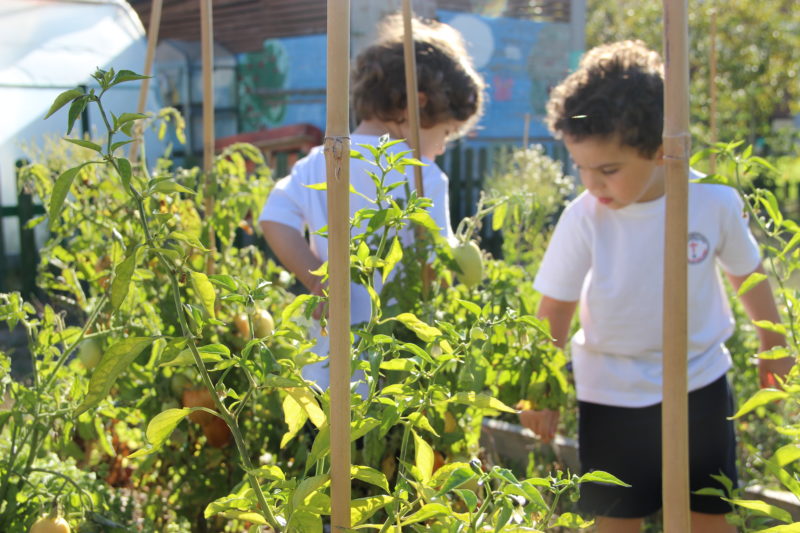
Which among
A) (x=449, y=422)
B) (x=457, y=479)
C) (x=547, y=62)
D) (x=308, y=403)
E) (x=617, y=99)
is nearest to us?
(x=457, y=479)

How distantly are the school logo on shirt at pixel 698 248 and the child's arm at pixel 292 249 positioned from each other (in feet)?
2.73

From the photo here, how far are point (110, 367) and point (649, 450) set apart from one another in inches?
54.0

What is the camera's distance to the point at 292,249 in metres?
1.80

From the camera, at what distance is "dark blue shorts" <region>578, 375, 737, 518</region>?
182 centimetres

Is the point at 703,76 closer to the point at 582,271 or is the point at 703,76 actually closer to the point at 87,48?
the point at 87,48

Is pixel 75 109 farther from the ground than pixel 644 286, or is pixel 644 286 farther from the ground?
pixel 75 109

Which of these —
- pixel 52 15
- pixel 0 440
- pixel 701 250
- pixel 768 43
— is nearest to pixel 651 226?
pixel 701 250

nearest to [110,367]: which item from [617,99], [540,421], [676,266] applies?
[676,266]

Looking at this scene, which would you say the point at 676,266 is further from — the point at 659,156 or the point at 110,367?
the point at 659,156

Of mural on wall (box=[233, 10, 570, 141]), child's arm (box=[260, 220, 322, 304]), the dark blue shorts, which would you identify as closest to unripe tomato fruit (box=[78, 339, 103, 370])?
child's arm (box=[260, 220, 322, 304])

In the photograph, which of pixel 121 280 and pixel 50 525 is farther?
pixel 50 525

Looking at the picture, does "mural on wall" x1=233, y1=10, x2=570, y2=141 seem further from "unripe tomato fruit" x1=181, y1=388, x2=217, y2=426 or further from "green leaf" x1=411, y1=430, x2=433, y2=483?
"green leaf" x1=411, y1=430, x2=433, y2=483

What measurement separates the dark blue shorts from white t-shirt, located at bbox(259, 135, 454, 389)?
0.61 metres

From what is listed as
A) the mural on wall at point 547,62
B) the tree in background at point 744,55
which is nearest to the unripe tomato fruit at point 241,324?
the mural on wall at point 547,62
